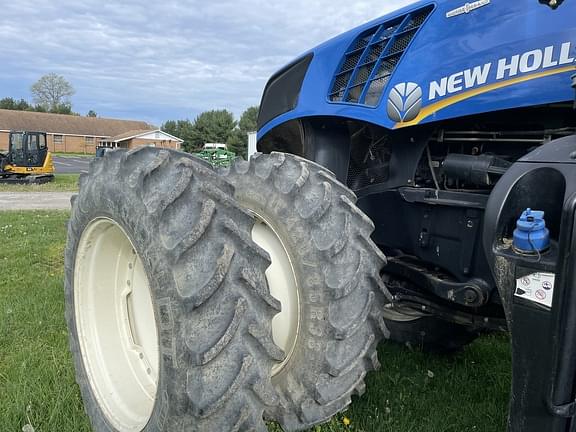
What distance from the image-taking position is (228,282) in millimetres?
1788

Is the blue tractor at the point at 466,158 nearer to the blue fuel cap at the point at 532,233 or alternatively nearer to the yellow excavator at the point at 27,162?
the blue fuel cap at the point at 532,233

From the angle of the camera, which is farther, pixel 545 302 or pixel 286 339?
pixel 286 339

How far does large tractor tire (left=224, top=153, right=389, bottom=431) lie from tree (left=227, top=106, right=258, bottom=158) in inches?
2103

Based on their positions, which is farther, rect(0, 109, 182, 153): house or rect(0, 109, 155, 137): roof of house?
rect(0, 109, 155, 137): roof of house

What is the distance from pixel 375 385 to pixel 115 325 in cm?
169

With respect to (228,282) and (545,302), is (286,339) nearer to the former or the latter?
(228,282)

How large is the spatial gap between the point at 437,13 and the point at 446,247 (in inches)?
43.1

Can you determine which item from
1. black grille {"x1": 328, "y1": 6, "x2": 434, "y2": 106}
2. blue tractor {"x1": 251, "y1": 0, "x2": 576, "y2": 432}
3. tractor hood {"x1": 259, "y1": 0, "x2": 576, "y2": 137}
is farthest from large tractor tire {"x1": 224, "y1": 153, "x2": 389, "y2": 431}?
black grille {"x1": 328, "y1": 6, "x2": 434, "y2": 106}

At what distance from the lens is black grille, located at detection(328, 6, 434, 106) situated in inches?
108

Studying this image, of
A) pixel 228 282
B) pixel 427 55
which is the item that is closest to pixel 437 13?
pixel 427 55

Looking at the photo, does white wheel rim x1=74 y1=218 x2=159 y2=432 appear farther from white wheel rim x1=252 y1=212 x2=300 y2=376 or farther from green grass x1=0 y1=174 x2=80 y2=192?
green grass x1=0 y1=174 x2=80 y2=192

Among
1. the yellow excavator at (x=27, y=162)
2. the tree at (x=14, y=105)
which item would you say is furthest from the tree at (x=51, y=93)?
the yellow excavator at (x=27, y=162)

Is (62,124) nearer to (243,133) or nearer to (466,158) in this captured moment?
(243,133)

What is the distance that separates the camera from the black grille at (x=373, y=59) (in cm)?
275
